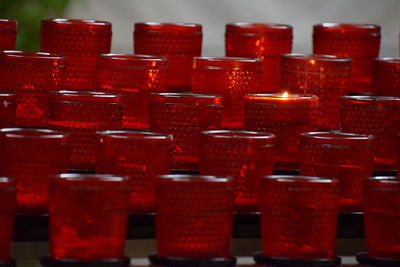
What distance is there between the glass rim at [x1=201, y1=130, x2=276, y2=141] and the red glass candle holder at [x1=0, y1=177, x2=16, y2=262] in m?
0.25

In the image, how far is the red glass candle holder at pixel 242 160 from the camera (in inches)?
43.4

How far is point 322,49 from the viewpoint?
1.51 m

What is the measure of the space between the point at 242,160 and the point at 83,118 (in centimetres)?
20

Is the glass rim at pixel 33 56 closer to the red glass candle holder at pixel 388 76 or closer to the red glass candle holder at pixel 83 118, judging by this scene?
the red glass candle holder at pixel 83 118

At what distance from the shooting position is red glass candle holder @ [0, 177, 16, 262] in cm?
95

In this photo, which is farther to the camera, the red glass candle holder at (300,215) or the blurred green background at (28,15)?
the blurred green background at (28,15)

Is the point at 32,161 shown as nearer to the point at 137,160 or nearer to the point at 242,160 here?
the point at 137,160

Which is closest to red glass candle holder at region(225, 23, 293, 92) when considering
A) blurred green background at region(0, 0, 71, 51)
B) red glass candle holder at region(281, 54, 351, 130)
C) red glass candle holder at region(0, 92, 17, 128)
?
red glass candle holder at region(281, 54, 351, 130)

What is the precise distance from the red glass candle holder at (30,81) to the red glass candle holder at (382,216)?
1.38 ft

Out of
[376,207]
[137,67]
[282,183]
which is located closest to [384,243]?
[376,207]

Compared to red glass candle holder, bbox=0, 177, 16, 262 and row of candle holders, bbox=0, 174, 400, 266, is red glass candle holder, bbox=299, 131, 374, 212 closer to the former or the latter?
row of candle holders, bbox=0, 174, 400, 266

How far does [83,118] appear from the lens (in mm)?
1176

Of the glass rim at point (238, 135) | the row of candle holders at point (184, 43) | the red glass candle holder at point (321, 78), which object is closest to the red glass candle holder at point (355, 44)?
the row of candle holders at point (184, 43)

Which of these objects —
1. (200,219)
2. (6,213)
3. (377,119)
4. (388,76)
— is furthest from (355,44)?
(6,213)
